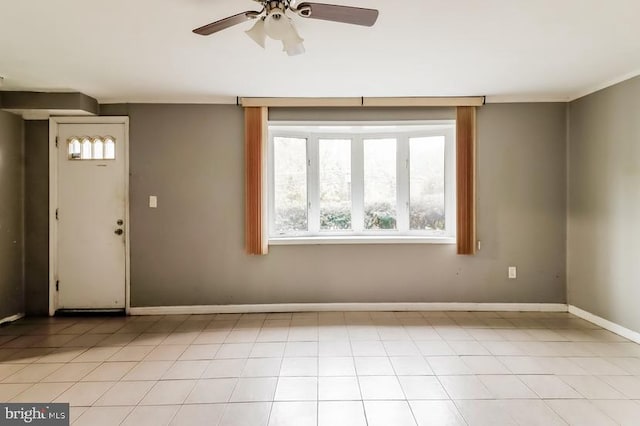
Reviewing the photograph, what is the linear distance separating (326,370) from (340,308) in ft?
4.58

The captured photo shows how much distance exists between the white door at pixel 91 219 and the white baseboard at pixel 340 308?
51 centimetres

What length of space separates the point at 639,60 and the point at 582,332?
2.39 m

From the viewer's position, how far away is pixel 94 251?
3.92 m

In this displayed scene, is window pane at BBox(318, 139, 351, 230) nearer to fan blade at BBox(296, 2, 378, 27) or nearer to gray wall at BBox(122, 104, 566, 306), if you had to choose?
gray wall at BBox(122, 104, 566, 306)

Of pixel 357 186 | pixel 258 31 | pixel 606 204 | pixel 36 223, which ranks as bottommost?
pixel 36 223

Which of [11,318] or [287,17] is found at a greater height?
[287,17]

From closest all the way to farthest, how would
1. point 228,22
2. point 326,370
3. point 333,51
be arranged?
point 228,22 < point 326,370 < point 333,51

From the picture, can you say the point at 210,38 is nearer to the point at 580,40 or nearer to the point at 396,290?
the point at 580,40

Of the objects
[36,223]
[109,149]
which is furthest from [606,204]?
[36,223]

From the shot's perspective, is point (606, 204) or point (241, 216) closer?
point (606, 204)

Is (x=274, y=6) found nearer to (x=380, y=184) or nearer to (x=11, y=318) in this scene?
(x=380, y=184)

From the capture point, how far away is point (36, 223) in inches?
153

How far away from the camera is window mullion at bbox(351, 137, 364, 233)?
13.8ft

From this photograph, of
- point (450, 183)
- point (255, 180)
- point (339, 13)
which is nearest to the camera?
point (339, 13)
